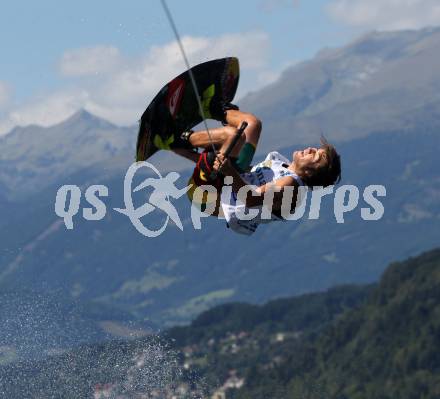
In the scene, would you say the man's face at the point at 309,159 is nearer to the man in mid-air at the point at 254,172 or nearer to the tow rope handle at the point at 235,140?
the man in mid-air at the point at 254,172

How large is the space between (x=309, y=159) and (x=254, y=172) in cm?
68

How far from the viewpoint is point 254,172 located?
12727 millimetres

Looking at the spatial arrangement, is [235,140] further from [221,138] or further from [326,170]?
[326,170]

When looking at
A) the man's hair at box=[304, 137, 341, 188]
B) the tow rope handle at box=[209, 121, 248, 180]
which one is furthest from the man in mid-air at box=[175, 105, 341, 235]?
the tow rope handle at box=[209, 121, 248, 180]

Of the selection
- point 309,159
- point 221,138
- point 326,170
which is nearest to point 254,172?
point 309,159

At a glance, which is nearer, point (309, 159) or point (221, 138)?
point (221, 138)

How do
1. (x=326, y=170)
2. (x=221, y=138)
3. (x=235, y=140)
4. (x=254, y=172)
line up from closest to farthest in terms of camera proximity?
(x=235, y=140), (x=221, y=138), (x=326, y=170), (x=254, y=172)

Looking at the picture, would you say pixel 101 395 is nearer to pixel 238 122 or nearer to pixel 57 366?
pixel 57 366

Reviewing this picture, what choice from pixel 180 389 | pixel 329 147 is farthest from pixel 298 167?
pixel 180 389

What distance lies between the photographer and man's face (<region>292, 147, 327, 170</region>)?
12.5 meters

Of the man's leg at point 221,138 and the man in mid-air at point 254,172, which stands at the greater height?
the man's leg at point 221,138

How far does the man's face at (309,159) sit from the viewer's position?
41.1 feet

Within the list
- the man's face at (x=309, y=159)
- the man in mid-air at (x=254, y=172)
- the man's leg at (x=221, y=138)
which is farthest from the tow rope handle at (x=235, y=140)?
the man's face at (x=309, y=159)

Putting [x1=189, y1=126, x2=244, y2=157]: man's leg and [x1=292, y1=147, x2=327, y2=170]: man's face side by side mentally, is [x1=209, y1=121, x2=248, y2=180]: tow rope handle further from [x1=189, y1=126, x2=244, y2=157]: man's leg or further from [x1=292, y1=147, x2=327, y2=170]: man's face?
[x1=292, y1=147, x2=327, y2=170]: man's face
